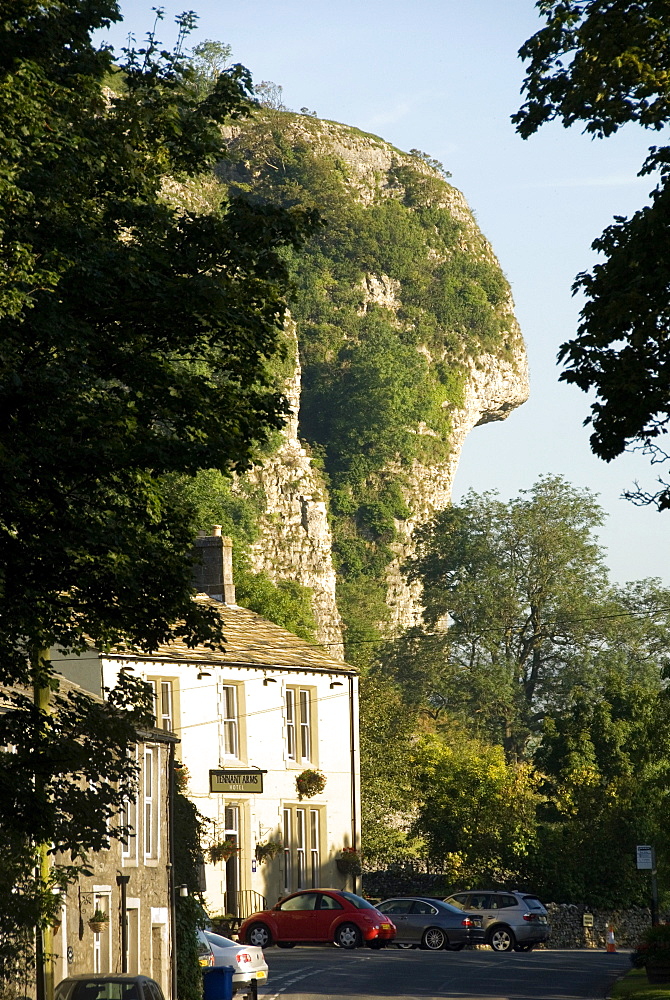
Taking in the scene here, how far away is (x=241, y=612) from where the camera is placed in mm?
51969

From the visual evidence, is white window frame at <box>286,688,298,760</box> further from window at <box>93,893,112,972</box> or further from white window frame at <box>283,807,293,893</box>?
window at <box>93,893,112,972</box>

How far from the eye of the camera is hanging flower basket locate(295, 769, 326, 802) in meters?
48.0

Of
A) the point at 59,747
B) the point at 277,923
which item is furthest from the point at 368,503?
the point at 59,747

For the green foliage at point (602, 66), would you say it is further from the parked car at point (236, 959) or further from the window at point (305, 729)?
the window at point (305, 729)

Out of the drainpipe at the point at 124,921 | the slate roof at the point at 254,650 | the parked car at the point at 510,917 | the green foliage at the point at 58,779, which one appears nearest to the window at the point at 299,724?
the slate roof at the point at 254,650

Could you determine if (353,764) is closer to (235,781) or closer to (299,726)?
(299,726)

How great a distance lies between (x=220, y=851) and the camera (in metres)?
44.1

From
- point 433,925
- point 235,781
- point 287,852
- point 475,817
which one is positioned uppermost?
point 235,781

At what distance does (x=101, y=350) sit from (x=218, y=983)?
17873mm

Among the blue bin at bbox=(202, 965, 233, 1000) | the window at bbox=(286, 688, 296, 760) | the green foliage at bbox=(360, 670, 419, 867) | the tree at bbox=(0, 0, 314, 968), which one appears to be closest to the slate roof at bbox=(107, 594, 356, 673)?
the window at bbox=(286, 688, 296, 760)

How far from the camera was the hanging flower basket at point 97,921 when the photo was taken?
27531 mm

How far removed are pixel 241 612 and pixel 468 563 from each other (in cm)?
3854

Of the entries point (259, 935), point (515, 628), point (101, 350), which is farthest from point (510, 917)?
point (515, 628)

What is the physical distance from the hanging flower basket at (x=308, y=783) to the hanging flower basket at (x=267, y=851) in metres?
2.15
